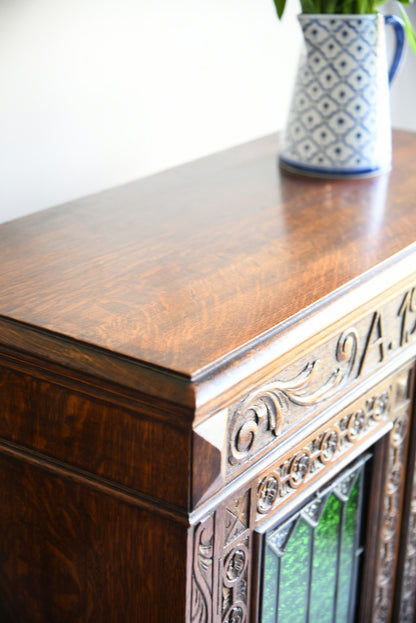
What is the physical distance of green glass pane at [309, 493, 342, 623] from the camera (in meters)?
0.79

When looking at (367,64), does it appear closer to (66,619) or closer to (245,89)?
(245,89)

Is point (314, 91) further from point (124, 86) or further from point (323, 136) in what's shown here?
point (124, 86)

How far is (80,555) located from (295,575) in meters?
0.23

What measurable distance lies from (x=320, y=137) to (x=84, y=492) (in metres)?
0.51

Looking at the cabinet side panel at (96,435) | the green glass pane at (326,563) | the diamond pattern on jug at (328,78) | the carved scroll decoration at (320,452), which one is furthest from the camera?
the diamond pattern on jug at (328,78)


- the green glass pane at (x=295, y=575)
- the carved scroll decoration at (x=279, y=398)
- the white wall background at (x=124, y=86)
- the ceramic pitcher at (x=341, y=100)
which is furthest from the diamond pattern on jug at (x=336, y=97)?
the green glass pane at (x=295, y=575)

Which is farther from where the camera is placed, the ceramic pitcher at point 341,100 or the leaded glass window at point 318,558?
the ceramic pitcher at point 341,100

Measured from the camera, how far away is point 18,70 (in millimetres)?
824

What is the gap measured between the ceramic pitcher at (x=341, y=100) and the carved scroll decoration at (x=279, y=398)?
31cm

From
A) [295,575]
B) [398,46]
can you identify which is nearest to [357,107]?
[398,46]

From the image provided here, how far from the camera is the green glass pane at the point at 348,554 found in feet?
2.75

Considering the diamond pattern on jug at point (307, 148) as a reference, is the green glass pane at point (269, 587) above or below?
below

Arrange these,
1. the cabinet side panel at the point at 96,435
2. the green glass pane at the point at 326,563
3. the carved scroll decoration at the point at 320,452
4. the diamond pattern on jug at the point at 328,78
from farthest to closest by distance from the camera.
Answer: the diamond pattern on jug at the point at 328,78 < the green glass pane at the point at 326,563 < the carved scroll decoration at the point at 320,452 < the cabinet side panel at the point at 96,435

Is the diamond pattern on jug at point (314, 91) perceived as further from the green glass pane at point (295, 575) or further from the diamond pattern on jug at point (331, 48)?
the green glass pane at point (295, 575)
